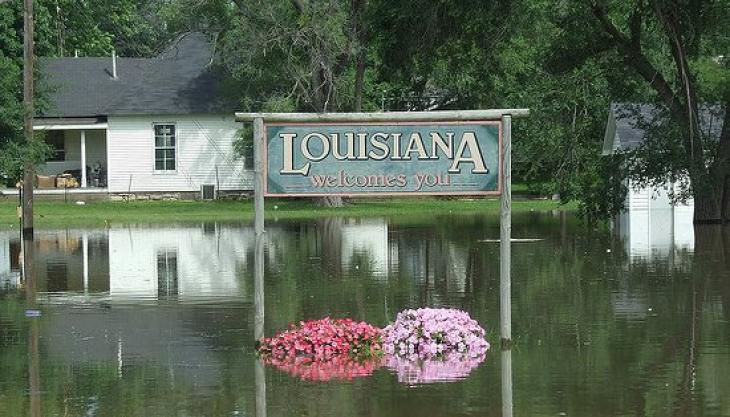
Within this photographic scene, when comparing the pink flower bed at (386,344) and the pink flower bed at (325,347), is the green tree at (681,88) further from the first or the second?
the pink flower bed at (325,347)

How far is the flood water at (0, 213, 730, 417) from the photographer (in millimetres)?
10664

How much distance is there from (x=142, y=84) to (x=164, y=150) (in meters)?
3.19

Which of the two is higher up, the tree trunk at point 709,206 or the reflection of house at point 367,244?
the tree trunk at point 709,206

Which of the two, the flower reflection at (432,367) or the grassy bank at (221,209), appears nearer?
the flower reflection at (432,367)

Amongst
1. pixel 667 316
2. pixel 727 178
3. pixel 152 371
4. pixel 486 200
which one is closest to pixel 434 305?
pixel 667 316

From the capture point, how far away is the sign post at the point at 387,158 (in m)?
13.1

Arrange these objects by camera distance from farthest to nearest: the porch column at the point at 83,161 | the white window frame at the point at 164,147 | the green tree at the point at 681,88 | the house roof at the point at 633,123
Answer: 1. the white window frame at the point at 164,147
2. the porch column at the point at 83,161
3. the house roof at the point at 633,123
4. the green tree at the point at 681,88

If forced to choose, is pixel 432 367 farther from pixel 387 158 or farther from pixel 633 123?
pixel 633 123

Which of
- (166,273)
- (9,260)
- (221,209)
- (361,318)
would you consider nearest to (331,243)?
(9,260)

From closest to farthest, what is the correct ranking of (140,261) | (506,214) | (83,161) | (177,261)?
(506,214), (177,261), (140,261), (83,161)

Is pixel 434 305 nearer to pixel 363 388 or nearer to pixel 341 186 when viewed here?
pixel 341 186

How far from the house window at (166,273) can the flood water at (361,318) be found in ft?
0.16

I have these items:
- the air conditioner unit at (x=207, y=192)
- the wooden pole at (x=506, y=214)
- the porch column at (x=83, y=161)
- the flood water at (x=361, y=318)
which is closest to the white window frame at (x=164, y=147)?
the air conditioner unit at (x=207, y=192)

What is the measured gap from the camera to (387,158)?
13.1 metres
